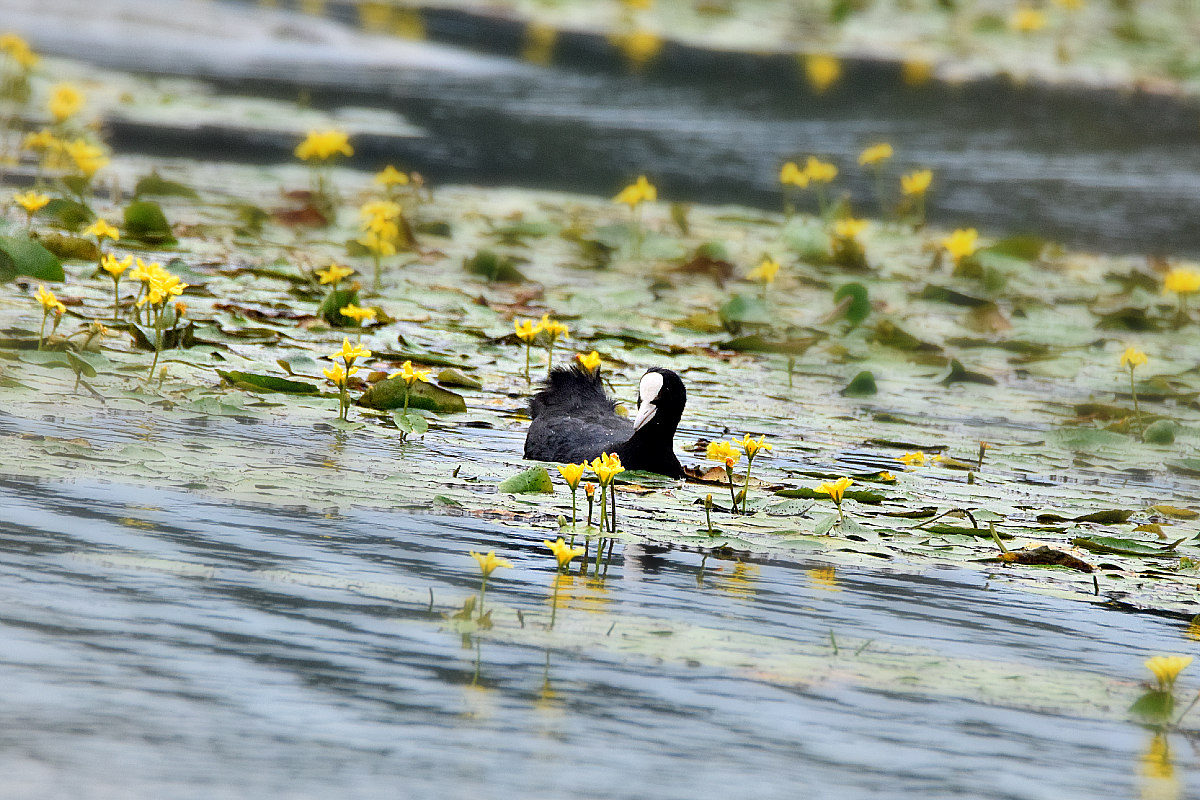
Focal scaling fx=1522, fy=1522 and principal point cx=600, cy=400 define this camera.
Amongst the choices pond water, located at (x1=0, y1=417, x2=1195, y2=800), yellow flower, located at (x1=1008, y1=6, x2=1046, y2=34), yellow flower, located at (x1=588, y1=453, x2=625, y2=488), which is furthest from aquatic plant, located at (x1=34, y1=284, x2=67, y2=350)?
yellow flower, located at (x1=1008, y1=6, x2=1046, y2=34)

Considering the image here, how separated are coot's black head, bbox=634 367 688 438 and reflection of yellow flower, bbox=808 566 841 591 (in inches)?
40.0

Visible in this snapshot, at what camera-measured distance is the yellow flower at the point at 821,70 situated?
18587mm

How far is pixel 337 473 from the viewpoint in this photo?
445cm

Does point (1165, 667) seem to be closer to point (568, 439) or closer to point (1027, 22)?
point (568, 439)

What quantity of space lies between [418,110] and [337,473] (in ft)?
36.1

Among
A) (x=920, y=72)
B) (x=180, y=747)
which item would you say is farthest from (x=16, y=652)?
(x=920, y=72)

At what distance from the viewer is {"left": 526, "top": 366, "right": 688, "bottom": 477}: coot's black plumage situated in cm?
495

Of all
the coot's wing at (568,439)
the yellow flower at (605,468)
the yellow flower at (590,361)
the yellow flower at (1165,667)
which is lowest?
the yellow flower at (1165,667)

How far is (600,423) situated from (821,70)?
15.3 m

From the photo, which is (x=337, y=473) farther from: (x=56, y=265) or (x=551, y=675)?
(x=56, y=265)

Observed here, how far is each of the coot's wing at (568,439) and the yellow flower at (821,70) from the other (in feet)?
43.9

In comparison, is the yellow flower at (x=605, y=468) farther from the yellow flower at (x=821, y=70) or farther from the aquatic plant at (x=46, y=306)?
the yellow flower at (x=821, y=70)

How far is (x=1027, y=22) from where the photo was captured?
21.5 metres

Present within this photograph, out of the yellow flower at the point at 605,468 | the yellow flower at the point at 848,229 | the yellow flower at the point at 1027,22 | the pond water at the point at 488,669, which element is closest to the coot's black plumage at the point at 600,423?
the pond water at the point at 488,669
